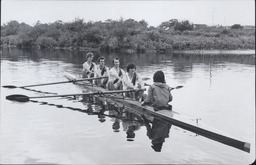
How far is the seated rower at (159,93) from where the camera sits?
8466 millimetres

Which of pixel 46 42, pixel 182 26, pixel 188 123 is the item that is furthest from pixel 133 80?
pixel 182 26

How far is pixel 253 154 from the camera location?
7289 millimetres

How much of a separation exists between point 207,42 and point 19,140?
48698 millimetres

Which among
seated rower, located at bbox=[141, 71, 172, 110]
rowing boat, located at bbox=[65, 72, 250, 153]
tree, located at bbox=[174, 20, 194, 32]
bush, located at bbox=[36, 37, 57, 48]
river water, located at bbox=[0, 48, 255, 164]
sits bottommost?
river water, located at bbox=[0, 48, 255, 164]

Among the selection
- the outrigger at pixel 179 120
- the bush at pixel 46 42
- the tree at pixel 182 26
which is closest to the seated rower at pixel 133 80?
the outrigger at pixel 179 120

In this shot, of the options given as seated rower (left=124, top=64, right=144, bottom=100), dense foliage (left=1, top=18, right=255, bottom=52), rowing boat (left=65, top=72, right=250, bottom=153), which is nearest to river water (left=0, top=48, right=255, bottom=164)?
rowing boat (left=65, top=72, right=250, bottom=153)

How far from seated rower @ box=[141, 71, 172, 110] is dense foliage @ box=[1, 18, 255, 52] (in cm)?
4148

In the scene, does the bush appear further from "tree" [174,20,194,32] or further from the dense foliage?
"tree" [174,20,194,32]

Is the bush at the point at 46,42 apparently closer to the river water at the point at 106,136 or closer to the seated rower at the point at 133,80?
the river water at the point at 106,136

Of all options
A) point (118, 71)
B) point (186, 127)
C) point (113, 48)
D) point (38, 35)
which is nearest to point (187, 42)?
point (113, 48)

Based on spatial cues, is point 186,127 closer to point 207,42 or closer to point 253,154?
point 253,154

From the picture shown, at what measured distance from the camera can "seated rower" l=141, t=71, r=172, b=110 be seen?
8.47 m

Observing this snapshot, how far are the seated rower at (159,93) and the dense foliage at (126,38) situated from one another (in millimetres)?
41479

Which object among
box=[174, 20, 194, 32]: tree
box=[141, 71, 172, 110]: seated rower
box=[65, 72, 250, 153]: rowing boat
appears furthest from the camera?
box=[174, 20, 194, 32]: tree
